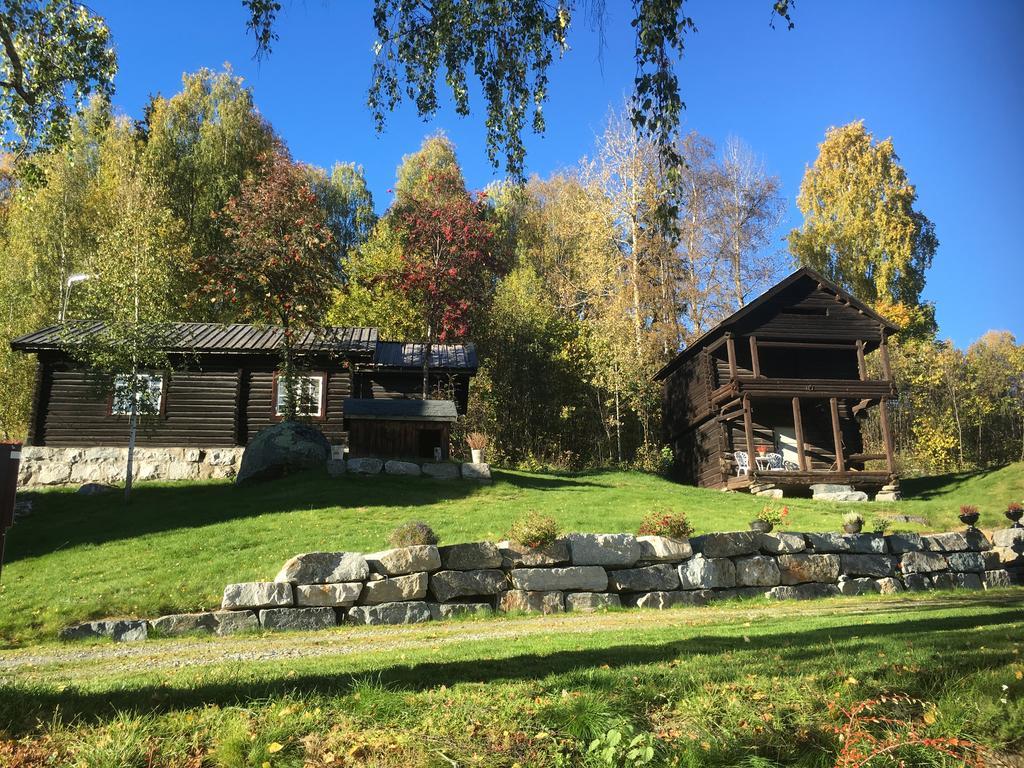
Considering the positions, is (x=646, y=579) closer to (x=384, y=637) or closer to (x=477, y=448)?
(x=384, y=637)

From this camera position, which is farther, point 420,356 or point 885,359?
point 420,356

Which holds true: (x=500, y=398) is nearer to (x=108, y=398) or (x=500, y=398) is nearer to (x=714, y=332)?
(x=714, y=332)

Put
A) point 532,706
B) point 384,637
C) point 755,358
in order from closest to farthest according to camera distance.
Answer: point 532,706
point 384,637
point 755,358

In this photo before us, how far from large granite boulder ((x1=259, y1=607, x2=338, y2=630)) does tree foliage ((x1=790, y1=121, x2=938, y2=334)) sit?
36685 mm

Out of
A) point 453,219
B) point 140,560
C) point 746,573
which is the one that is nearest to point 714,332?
point 453,219

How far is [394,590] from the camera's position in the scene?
1152 cm

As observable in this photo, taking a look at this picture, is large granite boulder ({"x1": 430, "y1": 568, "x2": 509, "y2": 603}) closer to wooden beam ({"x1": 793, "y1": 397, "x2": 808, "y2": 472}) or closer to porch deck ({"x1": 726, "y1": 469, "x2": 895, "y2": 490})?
porch deck ({"x1": 726, "y1": 469, "x2": 895, "y2": 490})

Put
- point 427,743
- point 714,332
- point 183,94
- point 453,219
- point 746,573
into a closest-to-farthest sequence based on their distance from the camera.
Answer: point 427,743 < point 746,573 < point 714,332 < point 453,219 < point 183,94

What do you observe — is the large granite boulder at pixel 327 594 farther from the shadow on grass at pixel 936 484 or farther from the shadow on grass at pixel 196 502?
the shadow on grass at pixel 936 484

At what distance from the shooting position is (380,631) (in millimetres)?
10398

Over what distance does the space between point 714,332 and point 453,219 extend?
13452 millimetres

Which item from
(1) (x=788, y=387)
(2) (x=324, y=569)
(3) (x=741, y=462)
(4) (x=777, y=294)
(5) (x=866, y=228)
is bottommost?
(2) (x=324, y=569)

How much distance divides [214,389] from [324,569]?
60.7ft

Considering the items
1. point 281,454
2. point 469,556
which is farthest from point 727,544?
point 281,454
